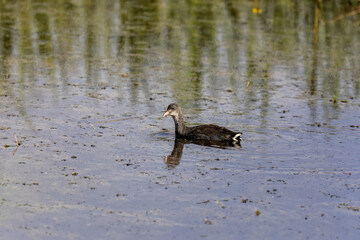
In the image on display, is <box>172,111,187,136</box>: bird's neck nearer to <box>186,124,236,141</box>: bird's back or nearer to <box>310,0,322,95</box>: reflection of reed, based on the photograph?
<box>186,124,236,141</box>: bird's back

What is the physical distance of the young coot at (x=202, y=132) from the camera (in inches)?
446

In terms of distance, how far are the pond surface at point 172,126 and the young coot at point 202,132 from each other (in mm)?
205

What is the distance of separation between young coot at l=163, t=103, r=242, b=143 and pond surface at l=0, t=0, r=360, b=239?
20cm

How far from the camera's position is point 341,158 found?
34.4 feet

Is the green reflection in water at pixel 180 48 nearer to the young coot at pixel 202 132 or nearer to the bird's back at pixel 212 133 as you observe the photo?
the young coot at pixel 202 132

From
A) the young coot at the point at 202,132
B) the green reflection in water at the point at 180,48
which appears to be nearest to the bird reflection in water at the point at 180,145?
the young coot at the point at 202,132

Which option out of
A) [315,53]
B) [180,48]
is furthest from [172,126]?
[315,53]

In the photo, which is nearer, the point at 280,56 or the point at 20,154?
the point at 20,154

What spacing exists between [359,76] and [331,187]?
8403 mm

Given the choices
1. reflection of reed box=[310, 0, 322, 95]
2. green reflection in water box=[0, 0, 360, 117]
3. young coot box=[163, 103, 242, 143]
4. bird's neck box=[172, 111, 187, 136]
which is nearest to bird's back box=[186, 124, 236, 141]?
young coot box=[163, 103, 242, 143]

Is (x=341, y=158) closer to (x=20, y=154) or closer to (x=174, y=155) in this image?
(x=174, y=155)

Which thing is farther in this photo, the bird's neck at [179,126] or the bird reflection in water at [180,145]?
the bird's neck at [179,126]

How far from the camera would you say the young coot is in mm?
11336

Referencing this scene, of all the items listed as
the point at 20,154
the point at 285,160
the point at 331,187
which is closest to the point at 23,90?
→ the point at 20,154
